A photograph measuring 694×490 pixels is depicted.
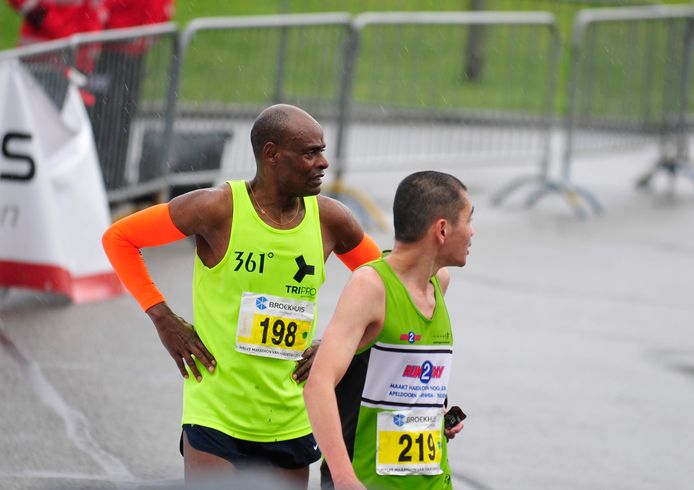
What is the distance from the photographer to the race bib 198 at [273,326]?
4.63 m

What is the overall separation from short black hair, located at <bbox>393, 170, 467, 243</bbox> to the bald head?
1.79 feet

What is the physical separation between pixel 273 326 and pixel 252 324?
65 mm

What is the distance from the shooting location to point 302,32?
12.6 metres

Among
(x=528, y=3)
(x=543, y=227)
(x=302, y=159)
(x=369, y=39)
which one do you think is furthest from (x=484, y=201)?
(x=302, y=159)

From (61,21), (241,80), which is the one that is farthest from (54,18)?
(241,80)

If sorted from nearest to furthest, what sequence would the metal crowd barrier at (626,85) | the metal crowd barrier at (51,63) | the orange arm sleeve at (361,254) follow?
the orange arm sleeve at (361,254) < the metal crowd barrier at (51,63) < the metal crowd barrier at (626,85)

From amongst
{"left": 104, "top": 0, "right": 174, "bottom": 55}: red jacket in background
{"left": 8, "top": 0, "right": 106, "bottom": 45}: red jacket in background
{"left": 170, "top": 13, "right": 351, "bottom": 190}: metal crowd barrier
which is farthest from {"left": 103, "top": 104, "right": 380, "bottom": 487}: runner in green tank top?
{"left": 104, "top": 0, "right": 174, "bottom": 55}: red jacket in background

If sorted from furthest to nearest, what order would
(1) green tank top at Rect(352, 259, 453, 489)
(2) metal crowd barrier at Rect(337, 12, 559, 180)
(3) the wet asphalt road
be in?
(2) metal crowd barrier at Rect(337, 12, 559, 180) → (3) the wet asphalt road → (1) green tank top at Rect(352, 259, 453, 489)

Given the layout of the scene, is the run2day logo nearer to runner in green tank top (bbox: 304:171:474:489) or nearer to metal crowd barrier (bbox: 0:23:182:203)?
runner in green tank top (bbox: 304:171:474:489)

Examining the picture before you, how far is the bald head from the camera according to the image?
15.3 feet

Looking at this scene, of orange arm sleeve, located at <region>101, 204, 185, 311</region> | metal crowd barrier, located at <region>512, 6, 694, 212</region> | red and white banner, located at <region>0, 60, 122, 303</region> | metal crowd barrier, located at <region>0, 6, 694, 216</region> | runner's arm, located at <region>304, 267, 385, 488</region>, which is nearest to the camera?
runner's arm, located at <region>304, 267, 385, 488</region>

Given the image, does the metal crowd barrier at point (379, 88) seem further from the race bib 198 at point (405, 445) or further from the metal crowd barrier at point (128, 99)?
the race bib 198 at point (405, 445)

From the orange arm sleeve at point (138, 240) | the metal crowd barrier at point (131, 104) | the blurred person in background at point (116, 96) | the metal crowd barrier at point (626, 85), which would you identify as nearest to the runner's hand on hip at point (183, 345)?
the orange arm sleeve at point (138, 240)

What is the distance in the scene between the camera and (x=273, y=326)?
4.64 m
